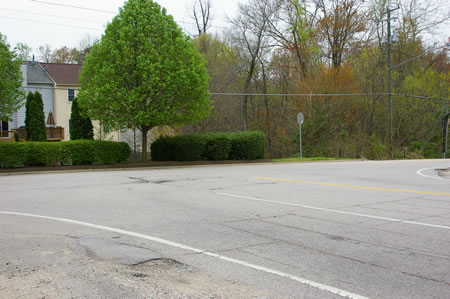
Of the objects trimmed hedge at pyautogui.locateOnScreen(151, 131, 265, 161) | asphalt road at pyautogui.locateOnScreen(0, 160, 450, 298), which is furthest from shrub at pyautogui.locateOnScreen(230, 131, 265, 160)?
asphalt road at pyautogui.locateOnScreen(0, 160, 450, 298)

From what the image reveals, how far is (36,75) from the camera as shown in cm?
4172

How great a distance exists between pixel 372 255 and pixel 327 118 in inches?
1262

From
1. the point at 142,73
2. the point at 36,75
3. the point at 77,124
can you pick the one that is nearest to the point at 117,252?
the point at 142,73

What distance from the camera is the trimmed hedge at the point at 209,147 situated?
2681 centimetres

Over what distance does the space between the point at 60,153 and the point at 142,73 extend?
6.19 meters

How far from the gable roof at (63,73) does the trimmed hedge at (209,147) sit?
18.4 metres

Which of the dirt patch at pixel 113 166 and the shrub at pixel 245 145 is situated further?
the shrub at pixel 245 145

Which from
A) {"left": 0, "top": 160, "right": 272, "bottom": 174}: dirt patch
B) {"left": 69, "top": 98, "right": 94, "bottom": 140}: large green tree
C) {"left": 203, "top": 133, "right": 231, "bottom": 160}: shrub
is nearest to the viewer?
{"left": 0, "top": 160, "right": 272, "bottom": 174}: dirt patch

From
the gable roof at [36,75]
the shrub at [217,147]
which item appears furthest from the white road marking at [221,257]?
the gable roof at [36,75]

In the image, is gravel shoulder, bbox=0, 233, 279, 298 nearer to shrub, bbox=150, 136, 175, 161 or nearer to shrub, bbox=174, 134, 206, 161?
shrub, bbox=174, 134, 206, 161

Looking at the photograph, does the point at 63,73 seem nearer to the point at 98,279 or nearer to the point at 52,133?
the point at 52,133

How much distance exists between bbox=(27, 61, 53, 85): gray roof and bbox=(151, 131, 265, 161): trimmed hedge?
18.7 metres

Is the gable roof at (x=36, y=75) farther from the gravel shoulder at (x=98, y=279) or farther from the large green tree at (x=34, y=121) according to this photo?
the gravel shoulder at (x=98, y=279)

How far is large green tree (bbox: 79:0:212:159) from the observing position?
912 inches
